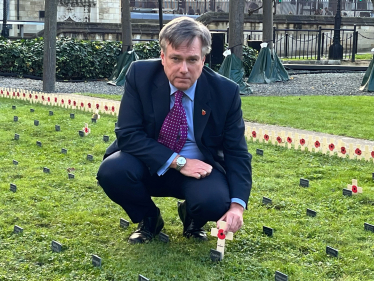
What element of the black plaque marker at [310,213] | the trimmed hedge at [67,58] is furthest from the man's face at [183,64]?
the trimmed hedge at [67,58]

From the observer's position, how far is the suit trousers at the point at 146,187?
377 centimetres

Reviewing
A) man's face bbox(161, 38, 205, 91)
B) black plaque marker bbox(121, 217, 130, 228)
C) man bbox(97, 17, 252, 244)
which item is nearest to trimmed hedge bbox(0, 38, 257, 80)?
black plaque marker bbox(121, 217, 130, 228)

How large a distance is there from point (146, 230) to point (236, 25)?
11.0 m

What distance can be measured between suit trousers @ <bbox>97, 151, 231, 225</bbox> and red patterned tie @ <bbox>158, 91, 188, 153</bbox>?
0.21 meters

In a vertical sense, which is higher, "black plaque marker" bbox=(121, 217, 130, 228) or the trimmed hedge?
the trimmed hedge

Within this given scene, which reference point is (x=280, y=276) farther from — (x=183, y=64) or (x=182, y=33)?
(x=182, y=33)

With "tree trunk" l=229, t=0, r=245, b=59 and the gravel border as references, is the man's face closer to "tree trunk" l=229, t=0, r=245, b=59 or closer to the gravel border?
the gravel border

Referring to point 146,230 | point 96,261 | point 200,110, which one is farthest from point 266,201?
point 96,261

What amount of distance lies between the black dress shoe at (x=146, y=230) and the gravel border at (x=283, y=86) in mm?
9920

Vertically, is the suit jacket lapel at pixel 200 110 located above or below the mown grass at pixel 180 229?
above

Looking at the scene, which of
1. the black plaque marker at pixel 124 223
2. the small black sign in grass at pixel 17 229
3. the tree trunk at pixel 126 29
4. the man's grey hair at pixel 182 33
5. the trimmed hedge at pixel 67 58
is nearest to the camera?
the man's grey hair at pixel 182 33

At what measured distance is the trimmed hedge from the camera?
1711cm

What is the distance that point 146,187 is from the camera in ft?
13.3

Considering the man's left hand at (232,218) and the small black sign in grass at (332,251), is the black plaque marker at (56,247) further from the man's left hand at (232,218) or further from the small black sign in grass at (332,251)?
the small black sign in grass at (332,251)
